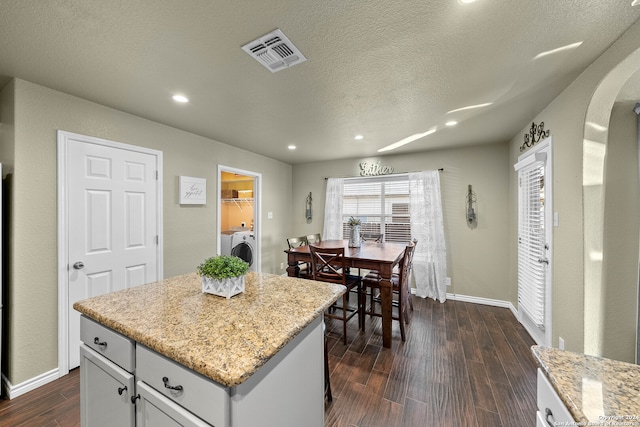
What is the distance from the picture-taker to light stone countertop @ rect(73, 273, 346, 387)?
2.65 feet

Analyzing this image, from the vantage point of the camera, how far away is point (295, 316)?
1113 millimetres

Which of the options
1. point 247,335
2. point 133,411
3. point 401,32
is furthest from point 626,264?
point 133,411

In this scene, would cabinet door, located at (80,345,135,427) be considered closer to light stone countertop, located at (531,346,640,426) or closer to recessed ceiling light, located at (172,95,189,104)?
light stone countertop, located at (531,346,640,426)

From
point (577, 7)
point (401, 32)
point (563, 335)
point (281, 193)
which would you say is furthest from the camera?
point (281, 193)

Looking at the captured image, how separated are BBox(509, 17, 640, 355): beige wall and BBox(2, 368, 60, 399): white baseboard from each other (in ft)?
13.3

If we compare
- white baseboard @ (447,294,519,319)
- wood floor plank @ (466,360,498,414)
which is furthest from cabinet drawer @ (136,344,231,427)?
white baseboard @ (447,294,519,319)

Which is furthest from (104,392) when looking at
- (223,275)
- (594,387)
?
(594,387)

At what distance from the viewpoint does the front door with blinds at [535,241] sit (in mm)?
2316

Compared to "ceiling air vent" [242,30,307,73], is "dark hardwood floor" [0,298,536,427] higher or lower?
lower

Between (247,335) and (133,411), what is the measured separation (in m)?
0.60

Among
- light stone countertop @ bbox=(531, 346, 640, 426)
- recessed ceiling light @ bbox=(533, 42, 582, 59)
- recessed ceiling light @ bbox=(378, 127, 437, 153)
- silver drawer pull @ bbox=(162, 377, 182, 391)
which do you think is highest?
recessed ceiling light @ bbox=(378, 127, 437, 153)

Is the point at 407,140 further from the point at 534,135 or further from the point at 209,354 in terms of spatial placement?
the point at 209,354

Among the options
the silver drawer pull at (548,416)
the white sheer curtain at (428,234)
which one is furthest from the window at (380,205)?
the silver drawer pull at (548,416)

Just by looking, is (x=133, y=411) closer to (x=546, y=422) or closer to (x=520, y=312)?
(x=546, y=422)
